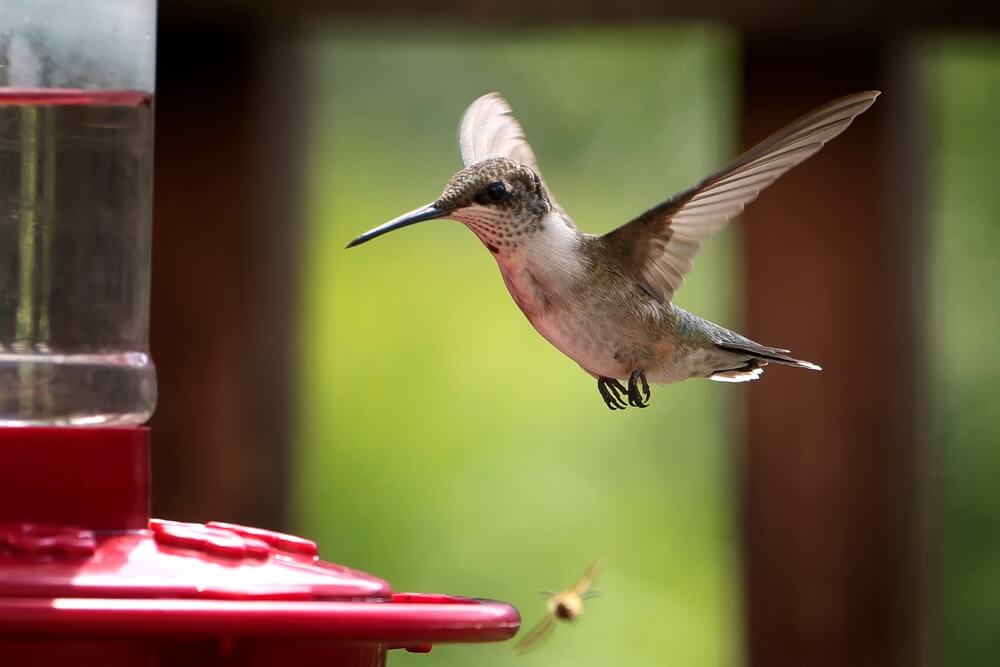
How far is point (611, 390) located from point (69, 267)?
1.12 meters

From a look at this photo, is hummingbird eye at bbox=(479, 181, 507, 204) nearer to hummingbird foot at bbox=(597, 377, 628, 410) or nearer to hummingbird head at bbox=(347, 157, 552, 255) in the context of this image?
hummingbird head at bbox=(347, 157, 552, 255)

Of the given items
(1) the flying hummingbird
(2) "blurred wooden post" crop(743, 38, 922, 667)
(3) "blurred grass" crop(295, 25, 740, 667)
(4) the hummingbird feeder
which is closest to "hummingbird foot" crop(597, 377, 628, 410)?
(1) the flying hummingbird

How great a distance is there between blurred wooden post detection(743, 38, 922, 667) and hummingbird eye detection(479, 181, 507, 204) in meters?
1.60

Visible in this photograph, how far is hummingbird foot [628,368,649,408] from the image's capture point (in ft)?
10.5

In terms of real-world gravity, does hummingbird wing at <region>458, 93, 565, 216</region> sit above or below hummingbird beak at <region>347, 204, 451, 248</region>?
above

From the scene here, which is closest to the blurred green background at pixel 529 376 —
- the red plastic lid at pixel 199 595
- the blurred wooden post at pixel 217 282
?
the blurred wooden post at pixel 217 282

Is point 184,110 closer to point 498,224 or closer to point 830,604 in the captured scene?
point 498,224

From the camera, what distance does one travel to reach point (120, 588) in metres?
2.01

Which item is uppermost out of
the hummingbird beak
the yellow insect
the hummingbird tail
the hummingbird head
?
the hummingbird head

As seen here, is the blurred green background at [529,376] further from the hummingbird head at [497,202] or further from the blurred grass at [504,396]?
the hummingbird head at [497,202]

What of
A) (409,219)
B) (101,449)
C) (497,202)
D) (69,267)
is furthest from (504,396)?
(101,449)

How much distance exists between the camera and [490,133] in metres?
3.55

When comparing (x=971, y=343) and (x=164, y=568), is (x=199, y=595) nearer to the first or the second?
(x=164, y=568)

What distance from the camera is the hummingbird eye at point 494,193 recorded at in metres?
2.91
